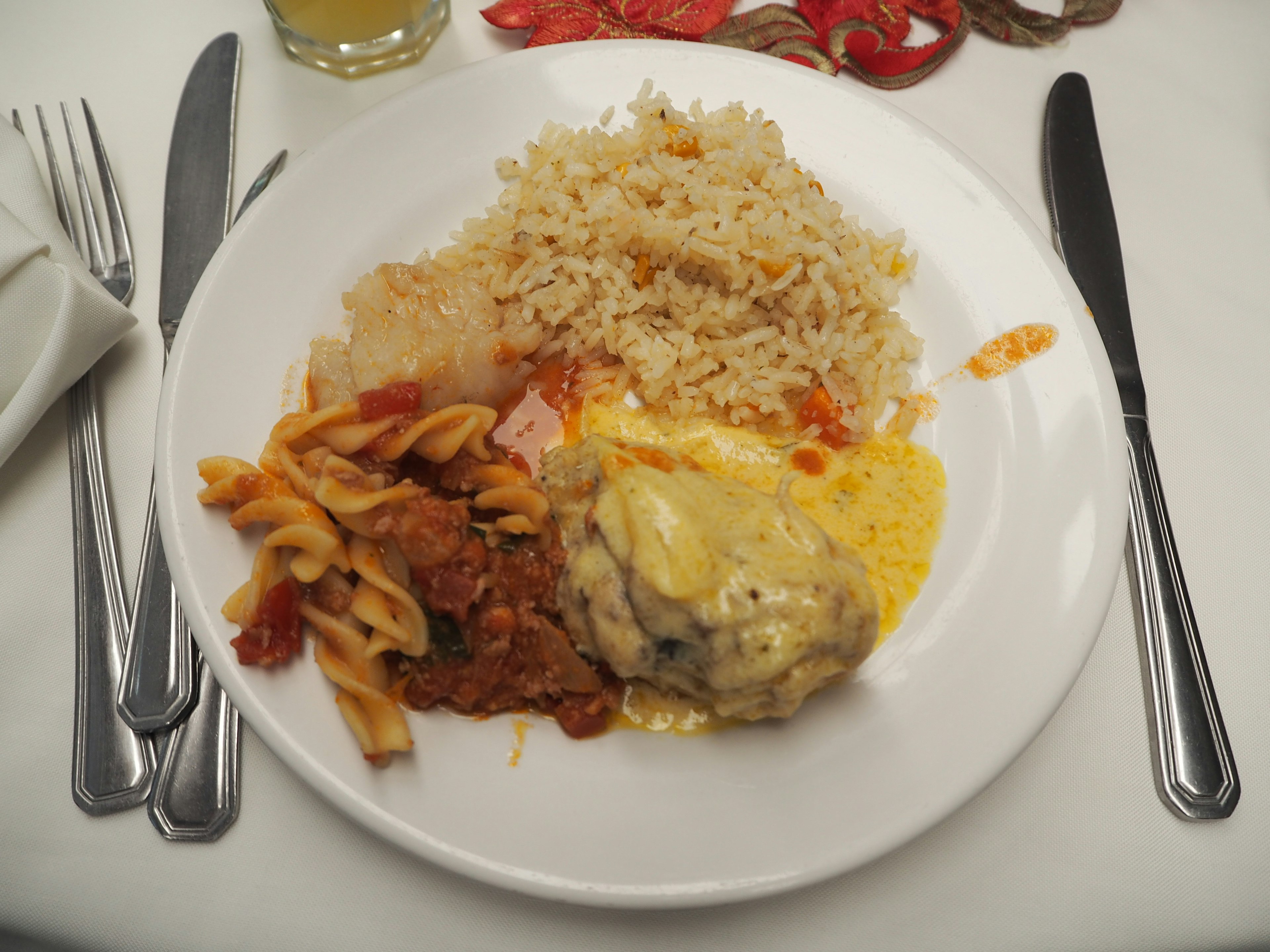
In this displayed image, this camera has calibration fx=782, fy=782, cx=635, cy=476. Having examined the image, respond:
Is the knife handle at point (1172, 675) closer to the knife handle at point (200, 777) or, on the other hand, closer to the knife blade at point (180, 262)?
the knife handle at point (200, 777)

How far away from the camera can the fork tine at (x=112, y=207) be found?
3701mm

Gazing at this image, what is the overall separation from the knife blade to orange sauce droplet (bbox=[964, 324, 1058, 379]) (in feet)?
10.7

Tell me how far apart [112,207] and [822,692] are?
387 cm

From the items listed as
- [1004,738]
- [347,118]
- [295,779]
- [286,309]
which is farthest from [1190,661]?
[347,118]

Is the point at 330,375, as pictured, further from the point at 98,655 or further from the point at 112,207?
the point at 112,207

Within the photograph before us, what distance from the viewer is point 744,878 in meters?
2.38

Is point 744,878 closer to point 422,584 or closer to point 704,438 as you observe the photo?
point 422,584

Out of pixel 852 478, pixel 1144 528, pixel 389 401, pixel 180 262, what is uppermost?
pixel 180 262

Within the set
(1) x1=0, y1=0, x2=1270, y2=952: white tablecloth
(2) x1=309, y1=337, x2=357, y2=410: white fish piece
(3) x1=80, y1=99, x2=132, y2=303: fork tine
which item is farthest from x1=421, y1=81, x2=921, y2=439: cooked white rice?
(3) x1=80, y1=99, x2=132, y2=303: fork tine

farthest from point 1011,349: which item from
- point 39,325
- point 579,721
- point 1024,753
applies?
point 39,325

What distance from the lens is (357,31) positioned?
13.0 feet

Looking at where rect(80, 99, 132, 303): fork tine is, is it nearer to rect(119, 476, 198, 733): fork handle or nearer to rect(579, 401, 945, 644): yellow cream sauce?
rect(119, 476, 198, 733): fork handle

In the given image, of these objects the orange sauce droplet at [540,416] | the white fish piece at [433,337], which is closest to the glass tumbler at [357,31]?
the white fish piece at [433,337]

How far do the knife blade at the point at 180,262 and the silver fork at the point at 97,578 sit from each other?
4.0 inches
